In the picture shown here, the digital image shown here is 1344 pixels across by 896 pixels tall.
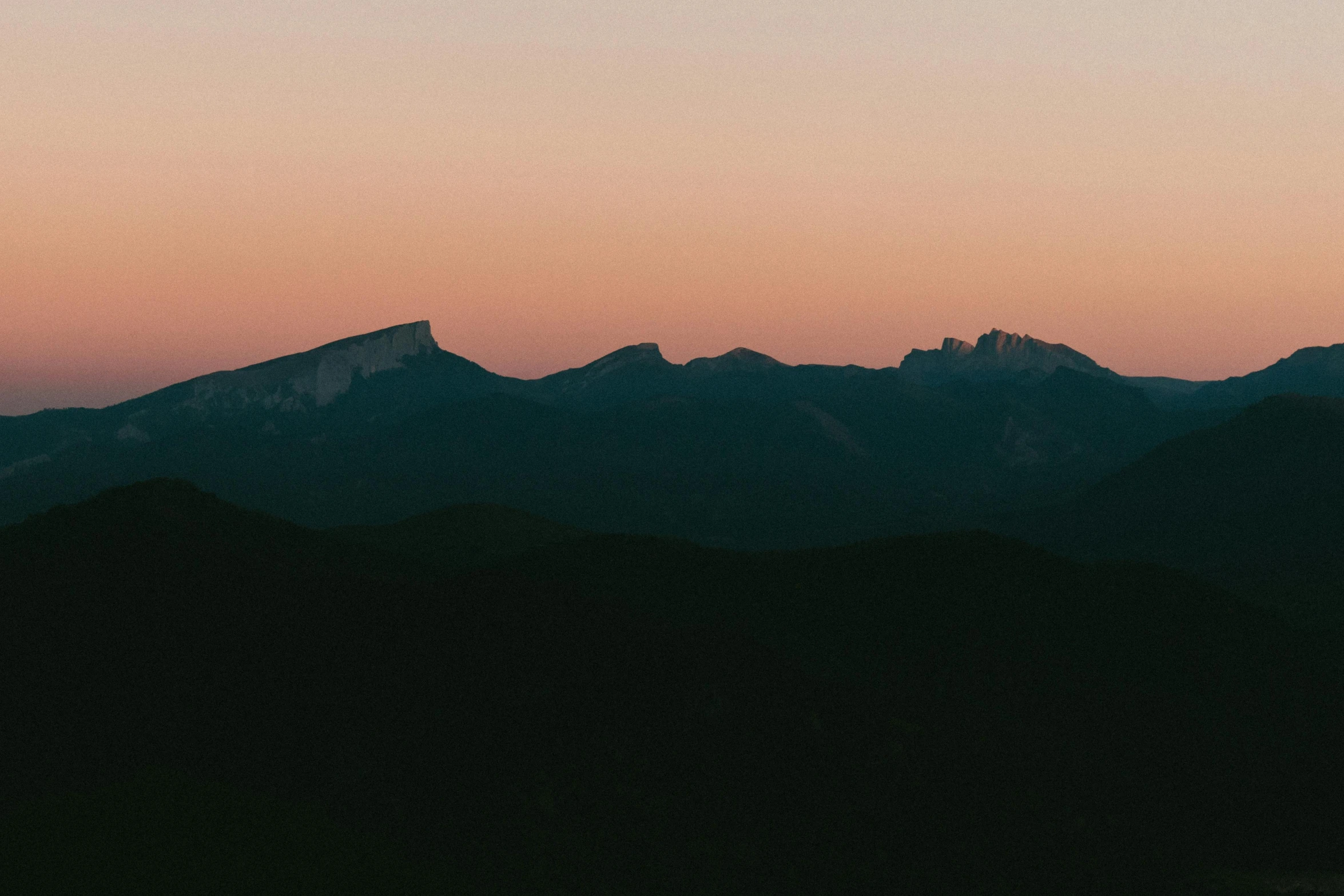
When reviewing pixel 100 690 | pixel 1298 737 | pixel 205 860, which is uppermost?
pixel 100 690

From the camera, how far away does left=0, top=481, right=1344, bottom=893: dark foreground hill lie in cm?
6606

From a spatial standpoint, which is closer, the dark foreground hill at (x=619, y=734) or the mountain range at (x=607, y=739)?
the mountain range at (x=607, y=739)

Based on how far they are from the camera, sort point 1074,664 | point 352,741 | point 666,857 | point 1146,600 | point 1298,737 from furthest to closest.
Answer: point 1146,600 → point 1074,664 → point 1298,737 → point 352,741 → point 666,857

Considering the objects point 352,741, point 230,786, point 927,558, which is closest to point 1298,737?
point 927,558

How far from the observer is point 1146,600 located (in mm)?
117375

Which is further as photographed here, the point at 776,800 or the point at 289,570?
the point at 289,570

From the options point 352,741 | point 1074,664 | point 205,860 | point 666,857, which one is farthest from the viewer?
point 1074,664

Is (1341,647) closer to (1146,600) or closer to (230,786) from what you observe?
(1146,600)

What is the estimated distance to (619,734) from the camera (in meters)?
73.3

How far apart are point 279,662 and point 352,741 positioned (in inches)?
485

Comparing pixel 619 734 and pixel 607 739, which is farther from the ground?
pixel 619 734

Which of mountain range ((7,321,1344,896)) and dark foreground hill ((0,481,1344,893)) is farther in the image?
dark foreground hill ((0,481,1344,893))

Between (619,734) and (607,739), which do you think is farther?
(619,734)

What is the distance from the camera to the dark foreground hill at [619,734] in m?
66.1
